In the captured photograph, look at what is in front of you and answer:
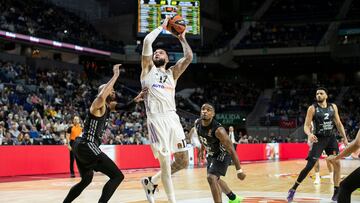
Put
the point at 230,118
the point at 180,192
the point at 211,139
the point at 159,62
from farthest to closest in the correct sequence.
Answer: the point at 230,118, the point at 180,192, the point at 211,139, the point at 159,62

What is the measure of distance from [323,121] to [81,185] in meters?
4.70

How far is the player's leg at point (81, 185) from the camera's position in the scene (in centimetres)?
693

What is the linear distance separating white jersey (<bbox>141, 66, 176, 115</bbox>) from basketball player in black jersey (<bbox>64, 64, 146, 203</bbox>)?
138 millimetres

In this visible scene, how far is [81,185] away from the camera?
22.7 ft

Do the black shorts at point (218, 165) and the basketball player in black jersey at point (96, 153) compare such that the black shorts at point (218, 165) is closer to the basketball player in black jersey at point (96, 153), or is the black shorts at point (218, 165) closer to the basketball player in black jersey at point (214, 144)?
the basketball player in black jersey at point (214, 144)

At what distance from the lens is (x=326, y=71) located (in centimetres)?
4788

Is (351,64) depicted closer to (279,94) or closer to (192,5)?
(279,94)

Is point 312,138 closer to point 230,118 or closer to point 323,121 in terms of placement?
point 323,121

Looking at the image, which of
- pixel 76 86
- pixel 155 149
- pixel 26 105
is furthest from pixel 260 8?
pixel 155 149

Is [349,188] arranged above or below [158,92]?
below

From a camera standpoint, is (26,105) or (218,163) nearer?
(218,163)

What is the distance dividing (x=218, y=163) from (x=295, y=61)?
3858 cm

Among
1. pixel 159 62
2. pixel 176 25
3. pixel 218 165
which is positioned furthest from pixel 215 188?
pixel 176 25

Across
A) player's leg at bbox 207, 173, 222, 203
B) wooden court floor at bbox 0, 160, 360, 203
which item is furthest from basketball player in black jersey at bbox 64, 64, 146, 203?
wooden court floor at bbox 0, 160, 360, 203
